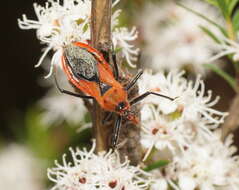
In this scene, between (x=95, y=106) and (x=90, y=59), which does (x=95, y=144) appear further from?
(x=90, y=59)

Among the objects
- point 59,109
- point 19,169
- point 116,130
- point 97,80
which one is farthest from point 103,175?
point 19,169

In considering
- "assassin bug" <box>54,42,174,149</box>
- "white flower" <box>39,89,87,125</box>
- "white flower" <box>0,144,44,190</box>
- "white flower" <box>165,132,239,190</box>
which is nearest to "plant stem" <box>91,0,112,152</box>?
"assassin bug" <box>54,42,174,149</box>

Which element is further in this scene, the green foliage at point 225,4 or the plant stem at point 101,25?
the green foliage at point 225,4

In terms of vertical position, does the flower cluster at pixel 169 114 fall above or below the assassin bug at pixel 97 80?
below

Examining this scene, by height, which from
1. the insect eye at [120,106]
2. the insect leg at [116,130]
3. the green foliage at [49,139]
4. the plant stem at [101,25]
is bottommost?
the green foliage at [49,139]

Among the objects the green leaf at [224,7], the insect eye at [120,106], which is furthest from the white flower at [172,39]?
the insect eye at [120,106]

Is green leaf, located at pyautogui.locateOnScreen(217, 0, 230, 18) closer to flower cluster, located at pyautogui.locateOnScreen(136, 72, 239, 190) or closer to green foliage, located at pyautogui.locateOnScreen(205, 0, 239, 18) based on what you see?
green foliage, located at pyautogui.locateOnScreen(205, 0, 239, 18)

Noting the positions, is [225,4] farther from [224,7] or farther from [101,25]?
[101,25]

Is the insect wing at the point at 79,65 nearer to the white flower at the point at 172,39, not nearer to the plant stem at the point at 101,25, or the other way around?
the plant stem at the point at 101,25
